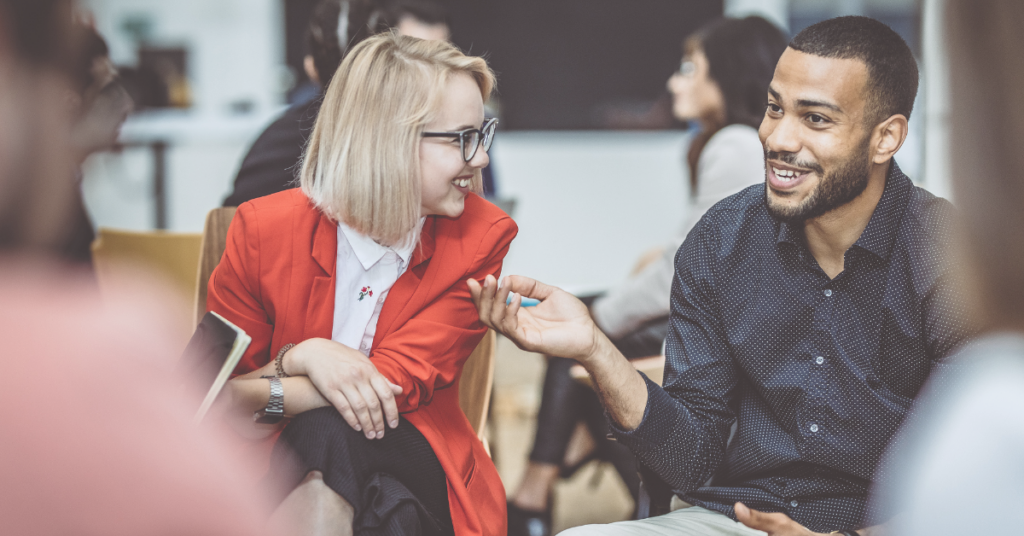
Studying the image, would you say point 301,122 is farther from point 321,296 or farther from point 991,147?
point 991,147

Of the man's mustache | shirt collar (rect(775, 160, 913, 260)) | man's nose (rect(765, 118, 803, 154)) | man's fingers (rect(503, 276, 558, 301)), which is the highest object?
man's nose (rect(765, 118, 803, 154))

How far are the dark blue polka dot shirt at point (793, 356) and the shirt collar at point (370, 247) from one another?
43 cm

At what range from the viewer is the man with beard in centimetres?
119

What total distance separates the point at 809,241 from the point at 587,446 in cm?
127

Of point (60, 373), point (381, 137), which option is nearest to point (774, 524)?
point (381, 137)

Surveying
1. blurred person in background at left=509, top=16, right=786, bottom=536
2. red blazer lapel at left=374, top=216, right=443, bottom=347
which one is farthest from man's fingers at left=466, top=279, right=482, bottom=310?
blurred person in background at left=509, top=16, right=786, bottom=536

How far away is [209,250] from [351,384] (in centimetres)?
54

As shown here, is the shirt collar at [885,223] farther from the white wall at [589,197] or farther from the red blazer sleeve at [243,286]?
the white wall at [589,197]

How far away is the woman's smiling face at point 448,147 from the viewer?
1.25 metres

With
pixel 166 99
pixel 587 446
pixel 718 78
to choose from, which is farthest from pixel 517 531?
pixel 166 99

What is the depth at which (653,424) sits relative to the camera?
1.23 m

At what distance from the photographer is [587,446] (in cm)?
241

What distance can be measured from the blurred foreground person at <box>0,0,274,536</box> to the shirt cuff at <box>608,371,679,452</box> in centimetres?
82

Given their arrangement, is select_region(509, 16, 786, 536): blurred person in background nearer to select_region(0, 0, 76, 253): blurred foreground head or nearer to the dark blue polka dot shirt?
the dark blue polka dot shirt
